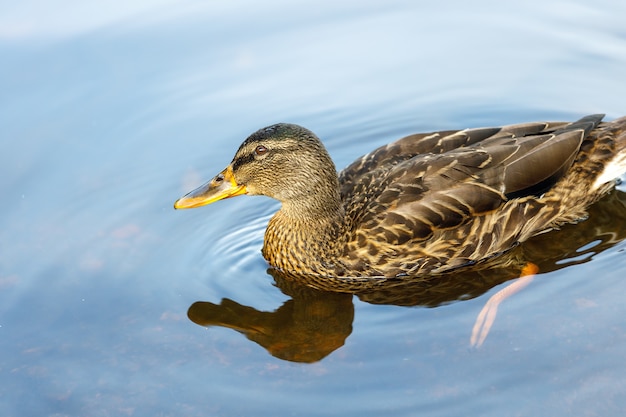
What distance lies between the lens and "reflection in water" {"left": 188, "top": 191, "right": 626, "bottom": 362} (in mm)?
7227

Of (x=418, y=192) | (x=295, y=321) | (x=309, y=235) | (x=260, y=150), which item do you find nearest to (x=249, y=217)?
(x=309, y=235)

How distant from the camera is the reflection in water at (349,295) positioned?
7227 millimetres

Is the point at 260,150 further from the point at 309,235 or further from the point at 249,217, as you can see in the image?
the point at 249,217

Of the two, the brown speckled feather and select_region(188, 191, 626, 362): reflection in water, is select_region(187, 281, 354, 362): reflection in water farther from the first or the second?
the brown speckled feather

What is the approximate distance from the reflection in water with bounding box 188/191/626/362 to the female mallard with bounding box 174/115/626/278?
119 mm

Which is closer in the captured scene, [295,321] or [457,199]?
[295,321]

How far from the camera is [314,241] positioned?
313 inches

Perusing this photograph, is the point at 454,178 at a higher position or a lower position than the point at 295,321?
higher

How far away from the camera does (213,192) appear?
784cm

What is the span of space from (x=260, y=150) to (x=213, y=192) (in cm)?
54

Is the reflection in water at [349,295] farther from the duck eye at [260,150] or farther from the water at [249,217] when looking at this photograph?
the duck eye at [260,150]

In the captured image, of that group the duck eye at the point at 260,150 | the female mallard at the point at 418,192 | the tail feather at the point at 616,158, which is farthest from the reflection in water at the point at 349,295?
the duck eye at the point at 260,150

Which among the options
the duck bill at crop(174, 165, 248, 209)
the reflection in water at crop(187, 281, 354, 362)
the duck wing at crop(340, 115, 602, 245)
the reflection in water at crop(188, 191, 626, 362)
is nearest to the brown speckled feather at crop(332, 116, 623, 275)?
the duck wing at crop(340, 115, 602, 245)

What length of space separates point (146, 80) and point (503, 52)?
4.02 m
